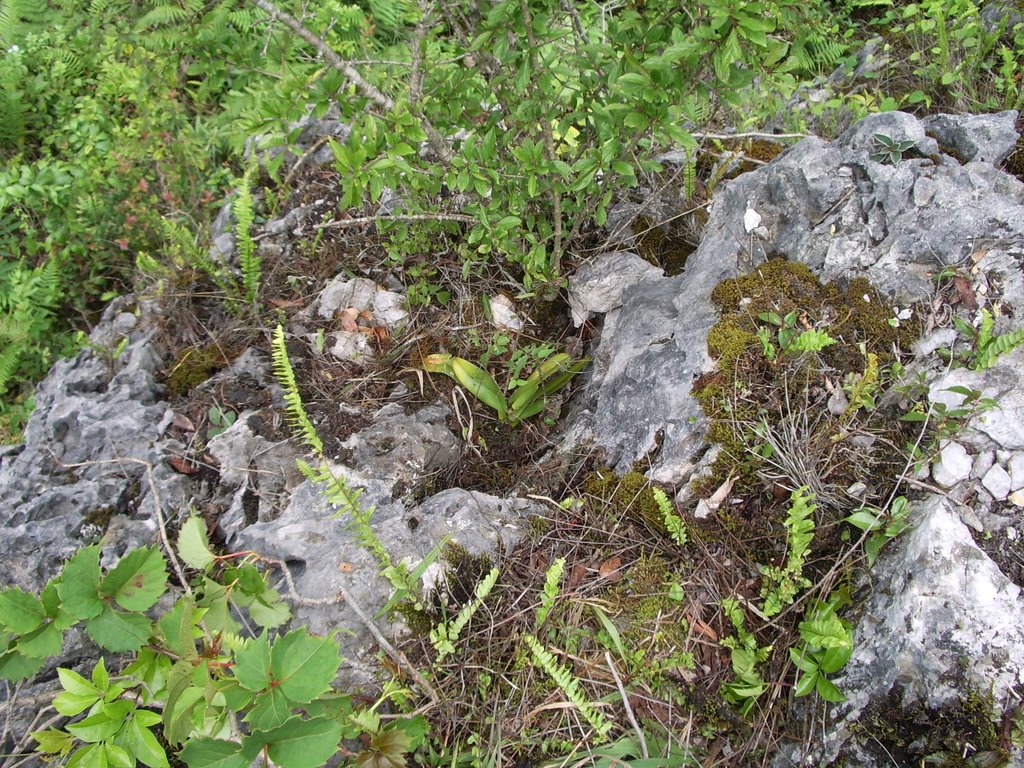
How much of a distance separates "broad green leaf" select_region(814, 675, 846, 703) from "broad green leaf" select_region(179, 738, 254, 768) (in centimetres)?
170

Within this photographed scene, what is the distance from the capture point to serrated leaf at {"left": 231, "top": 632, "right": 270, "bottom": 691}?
1.66m

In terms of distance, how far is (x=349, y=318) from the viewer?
382cm

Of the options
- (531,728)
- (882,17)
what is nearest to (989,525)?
(531,728)

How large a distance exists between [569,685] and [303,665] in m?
1.01

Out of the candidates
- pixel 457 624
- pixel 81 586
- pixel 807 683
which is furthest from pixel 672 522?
pixel 81 586

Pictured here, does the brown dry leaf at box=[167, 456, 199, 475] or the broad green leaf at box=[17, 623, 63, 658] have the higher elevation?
the broad green leaf at box=[17, 623, 63, 658]

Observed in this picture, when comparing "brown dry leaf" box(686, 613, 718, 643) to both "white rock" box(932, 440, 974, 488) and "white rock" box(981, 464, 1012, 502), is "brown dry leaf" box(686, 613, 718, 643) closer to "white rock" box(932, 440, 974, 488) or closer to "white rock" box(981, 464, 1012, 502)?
"white rock" box(932, 440, 974, 488)

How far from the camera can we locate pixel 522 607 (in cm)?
262

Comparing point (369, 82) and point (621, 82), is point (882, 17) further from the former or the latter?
point (369, 82)

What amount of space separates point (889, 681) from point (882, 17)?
16.0 ft

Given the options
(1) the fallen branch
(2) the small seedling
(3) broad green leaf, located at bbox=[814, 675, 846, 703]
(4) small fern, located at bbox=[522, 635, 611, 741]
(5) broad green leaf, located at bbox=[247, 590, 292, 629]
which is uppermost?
(1) the fallen branch

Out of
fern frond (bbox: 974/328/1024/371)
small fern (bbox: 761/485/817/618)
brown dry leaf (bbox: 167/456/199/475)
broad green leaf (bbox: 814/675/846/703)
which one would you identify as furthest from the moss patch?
brown dry leaf (bbox: 167/456/199/475)

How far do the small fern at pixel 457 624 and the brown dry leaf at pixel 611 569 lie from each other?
420 millimetres

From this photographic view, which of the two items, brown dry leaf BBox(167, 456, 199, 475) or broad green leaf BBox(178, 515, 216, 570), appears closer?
broad green leaf BBox(178, 515, 216, 570)
